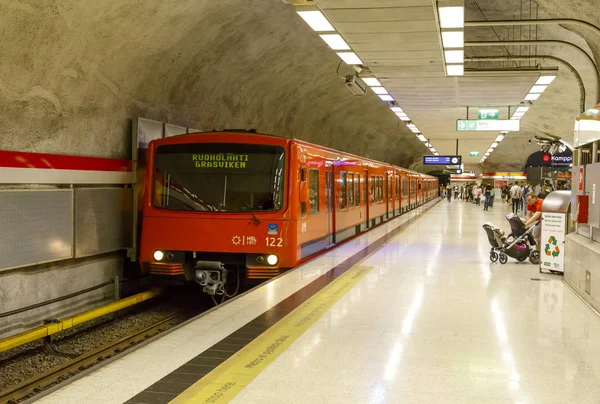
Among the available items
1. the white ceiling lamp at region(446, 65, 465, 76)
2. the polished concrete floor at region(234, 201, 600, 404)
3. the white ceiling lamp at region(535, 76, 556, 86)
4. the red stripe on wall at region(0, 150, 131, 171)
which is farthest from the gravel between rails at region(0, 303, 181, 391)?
the white ceiling lamp at region(535, 76, 556, 86)

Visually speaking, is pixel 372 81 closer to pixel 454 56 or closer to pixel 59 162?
pixel 454 56

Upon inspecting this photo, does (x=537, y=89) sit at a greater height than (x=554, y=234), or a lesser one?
greater

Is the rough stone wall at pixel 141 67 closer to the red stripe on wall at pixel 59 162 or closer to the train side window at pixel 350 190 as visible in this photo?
the red stripe on wall at pixel 59 162

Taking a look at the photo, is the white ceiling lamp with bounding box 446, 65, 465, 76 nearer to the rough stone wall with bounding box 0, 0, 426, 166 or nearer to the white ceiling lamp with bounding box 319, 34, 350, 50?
the white ceiling lamp with bounding box 319, 34, 350, 50

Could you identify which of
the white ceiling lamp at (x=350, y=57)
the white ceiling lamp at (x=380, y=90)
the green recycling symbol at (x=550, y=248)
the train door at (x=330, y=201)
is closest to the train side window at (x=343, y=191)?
the train door at (x=330, y=201)

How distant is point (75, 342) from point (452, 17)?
645 centimetres

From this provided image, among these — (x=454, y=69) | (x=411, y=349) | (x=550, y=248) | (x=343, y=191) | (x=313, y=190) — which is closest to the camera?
(x=411, y=349)

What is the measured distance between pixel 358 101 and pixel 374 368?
61.7 feet

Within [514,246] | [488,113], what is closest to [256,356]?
[514,246]

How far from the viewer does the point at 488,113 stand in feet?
60.4

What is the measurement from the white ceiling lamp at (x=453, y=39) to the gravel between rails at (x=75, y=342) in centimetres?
587

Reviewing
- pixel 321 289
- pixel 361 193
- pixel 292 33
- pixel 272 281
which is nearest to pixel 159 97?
pixel 292 33

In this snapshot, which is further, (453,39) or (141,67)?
(141,67)

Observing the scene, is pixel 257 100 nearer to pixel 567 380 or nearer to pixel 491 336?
pixel 491 336
